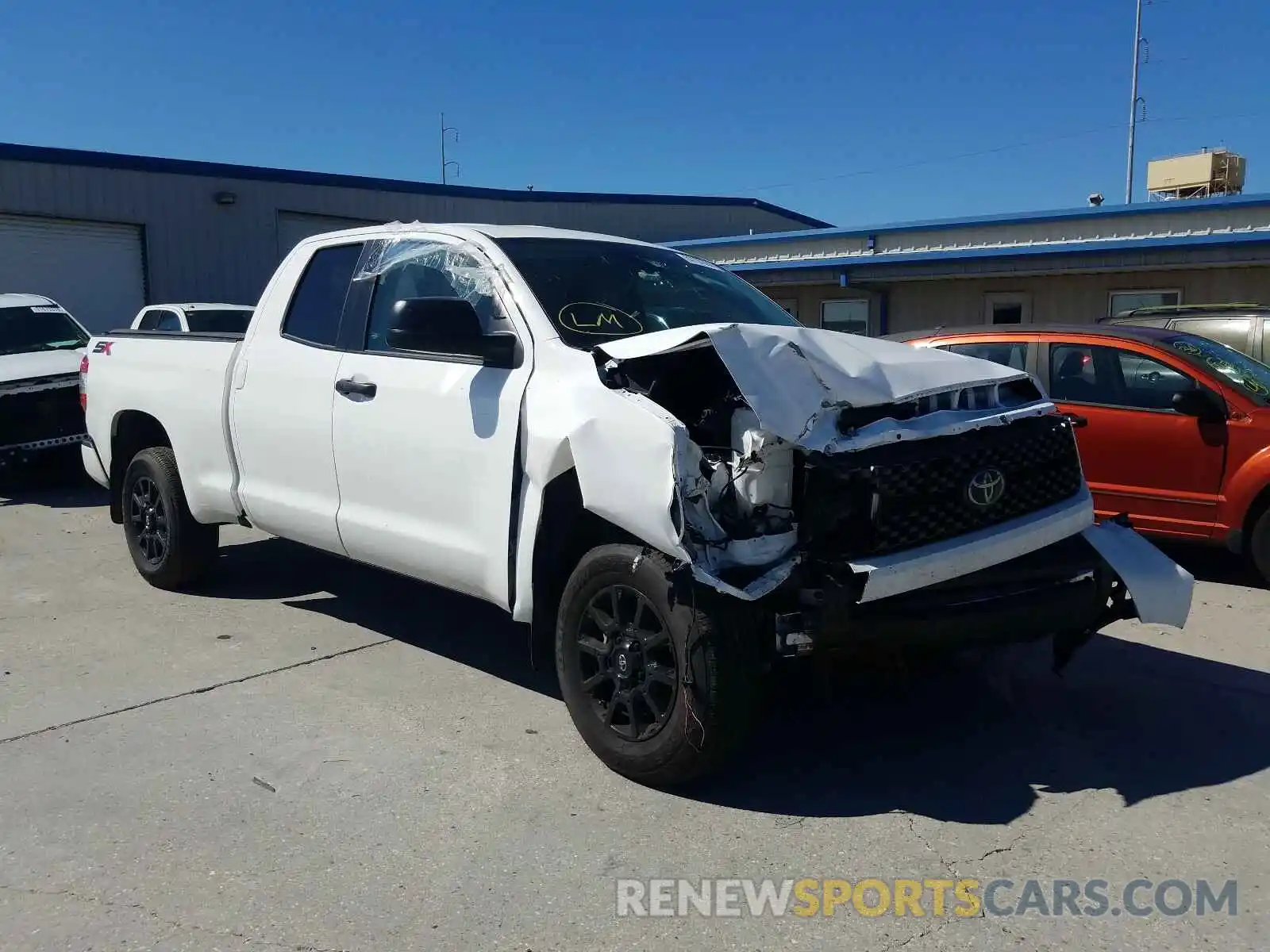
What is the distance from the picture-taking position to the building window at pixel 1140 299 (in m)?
15.4

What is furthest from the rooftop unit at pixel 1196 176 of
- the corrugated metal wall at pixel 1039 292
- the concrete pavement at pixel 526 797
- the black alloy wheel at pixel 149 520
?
the black alloy wheel at pixel 149 520

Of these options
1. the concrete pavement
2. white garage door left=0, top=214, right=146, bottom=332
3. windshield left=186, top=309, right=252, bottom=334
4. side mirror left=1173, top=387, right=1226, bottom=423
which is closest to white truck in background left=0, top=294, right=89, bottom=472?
windshield left=186, top=309, right=252, bottom=334

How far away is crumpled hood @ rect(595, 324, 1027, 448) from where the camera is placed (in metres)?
3.57

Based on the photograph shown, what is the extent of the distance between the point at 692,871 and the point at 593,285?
8.21 feet

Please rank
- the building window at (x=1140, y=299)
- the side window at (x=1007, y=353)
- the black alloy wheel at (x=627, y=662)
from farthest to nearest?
1. the building window at (x=1140, y=299)
2. the side window at (x=1007, y=353)
3. the black alloy wheel at (x=627, y=662)

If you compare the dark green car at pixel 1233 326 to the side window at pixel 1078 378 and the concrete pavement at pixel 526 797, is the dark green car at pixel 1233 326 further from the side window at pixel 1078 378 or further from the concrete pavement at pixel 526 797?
the concrete pavement at pixel 526 797

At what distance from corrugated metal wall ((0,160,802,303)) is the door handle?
16.0m

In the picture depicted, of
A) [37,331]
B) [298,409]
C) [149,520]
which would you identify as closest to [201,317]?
[37,331]

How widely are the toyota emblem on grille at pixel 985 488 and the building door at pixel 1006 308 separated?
538 inches

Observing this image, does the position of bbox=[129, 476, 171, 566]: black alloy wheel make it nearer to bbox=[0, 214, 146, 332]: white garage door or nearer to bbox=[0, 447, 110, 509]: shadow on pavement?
bbox=[0, 447, 110, 509]: shadow on pavement

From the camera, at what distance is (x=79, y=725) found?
15.1ft

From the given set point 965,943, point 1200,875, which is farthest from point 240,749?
point 1200,875

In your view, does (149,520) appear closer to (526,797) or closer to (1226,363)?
(526,797)

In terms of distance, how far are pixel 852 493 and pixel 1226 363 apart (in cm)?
498
